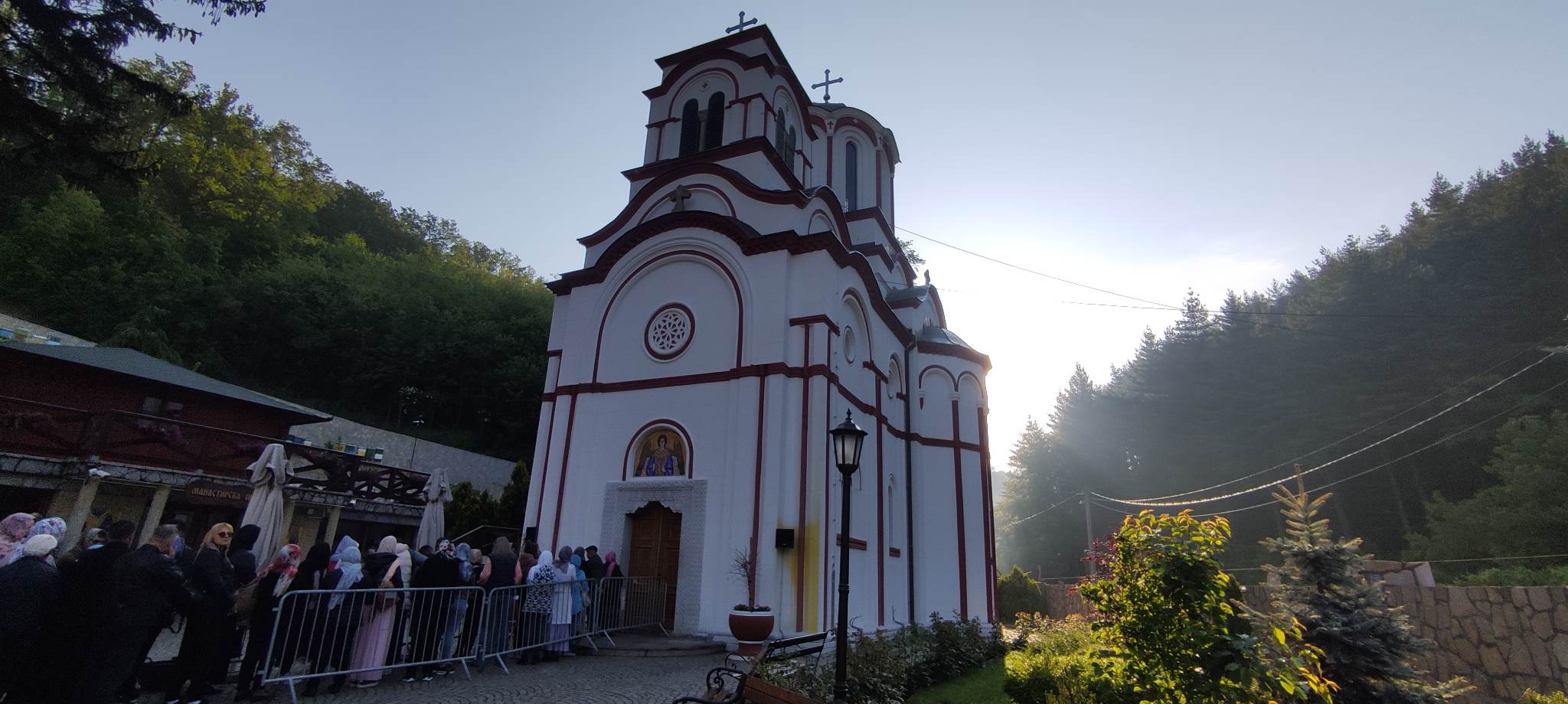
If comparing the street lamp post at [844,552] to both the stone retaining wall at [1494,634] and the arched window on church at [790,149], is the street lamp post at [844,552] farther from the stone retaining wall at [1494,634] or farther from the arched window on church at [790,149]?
the arched window on church at [790,149]

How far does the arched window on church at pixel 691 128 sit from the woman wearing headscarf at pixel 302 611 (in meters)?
12.5

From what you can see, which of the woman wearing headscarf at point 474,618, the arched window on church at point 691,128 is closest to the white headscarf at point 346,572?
the woman wearing headscarf at point 474,618

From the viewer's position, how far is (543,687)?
719 cm

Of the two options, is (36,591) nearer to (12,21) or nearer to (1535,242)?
(12,21)

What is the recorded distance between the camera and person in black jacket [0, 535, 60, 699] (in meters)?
4.36

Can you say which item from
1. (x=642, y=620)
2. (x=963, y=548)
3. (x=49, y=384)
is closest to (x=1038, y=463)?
(x=963, y=548)

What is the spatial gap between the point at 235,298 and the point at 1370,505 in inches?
1751

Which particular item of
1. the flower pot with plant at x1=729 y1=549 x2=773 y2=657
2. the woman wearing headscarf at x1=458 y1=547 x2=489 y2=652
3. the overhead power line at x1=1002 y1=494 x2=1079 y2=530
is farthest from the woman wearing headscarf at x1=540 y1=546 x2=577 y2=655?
the overhead power line at x1=1002 y1=494 x2=1079 y2=530

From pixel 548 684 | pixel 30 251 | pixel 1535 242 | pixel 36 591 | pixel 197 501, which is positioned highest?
pixel 1535 242

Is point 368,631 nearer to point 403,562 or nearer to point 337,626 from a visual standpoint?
point 337,626

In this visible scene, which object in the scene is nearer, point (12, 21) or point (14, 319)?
point (12, 21)

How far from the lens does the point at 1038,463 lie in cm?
4000

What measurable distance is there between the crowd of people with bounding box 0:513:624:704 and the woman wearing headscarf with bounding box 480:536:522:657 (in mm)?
16

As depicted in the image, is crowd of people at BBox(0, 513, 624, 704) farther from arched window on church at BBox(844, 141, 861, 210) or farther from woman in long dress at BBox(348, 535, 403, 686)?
arched window on church at BBox(844, 141, 861, 210)
